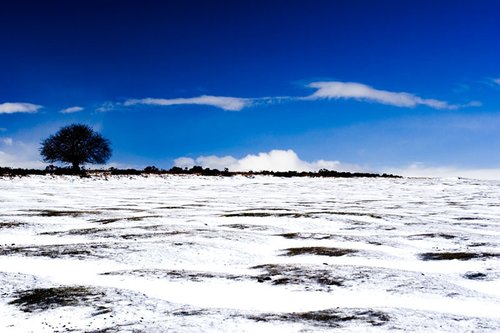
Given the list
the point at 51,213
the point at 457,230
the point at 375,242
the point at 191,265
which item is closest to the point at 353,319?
the point at 191,265

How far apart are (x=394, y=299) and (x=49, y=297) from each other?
3210 mm

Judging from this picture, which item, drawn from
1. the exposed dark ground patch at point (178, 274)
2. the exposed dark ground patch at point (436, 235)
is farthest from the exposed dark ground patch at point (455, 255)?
the exposed dark ground patch at point (178, 274)

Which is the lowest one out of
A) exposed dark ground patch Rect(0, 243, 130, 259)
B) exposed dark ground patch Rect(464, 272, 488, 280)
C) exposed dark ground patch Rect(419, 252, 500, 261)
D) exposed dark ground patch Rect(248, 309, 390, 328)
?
exposed dark ground patch Rect(248, 309, 390, 328)

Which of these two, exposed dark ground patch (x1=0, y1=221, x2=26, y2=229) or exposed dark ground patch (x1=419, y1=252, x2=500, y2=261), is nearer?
exposed dark ground patch (x1=419, y1=252, x2=500, y2=261)

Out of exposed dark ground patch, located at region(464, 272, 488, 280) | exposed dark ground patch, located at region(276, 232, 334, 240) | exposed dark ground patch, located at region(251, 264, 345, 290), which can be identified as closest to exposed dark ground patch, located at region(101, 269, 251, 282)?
exposed dark ground patch, located at region(251, 264, 345, 290)

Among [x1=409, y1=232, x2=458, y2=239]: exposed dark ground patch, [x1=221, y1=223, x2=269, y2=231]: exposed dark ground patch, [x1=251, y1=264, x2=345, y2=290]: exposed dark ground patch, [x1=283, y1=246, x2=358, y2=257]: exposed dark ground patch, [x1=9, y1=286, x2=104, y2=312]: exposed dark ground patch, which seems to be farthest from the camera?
[x1=221, y1=223, x2=269, y2=231]: exposed dark ground patch

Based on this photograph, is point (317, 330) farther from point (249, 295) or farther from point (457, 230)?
point (457, 230)

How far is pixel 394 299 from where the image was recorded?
451cm

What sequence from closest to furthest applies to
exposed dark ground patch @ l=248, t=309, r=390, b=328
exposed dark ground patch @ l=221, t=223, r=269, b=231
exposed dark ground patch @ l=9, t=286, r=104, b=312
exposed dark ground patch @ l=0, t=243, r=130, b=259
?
exposed dark ground patch @ l=248, t=309, r=390, b=328 < exposed dark ground patch @ l=9, t=286, r=104, b=312 < exposed dark ground patch @ l=0, t=243, r=130, b=259 < exposed dark ground patch @ l=221, t=223, r=269, b=231

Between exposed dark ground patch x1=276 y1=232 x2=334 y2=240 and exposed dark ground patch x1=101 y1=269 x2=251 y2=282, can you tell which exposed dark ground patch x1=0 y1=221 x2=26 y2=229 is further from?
exposed dark ground patch x1=276 y1=232 x2=334 y2=240

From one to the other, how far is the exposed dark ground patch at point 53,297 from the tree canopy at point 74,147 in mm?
49548

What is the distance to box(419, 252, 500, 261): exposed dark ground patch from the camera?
21.4 feet

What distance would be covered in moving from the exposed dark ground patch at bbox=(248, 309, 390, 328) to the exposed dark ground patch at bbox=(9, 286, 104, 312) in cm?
158

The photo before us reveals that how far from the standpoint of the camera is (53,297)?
4410mm
